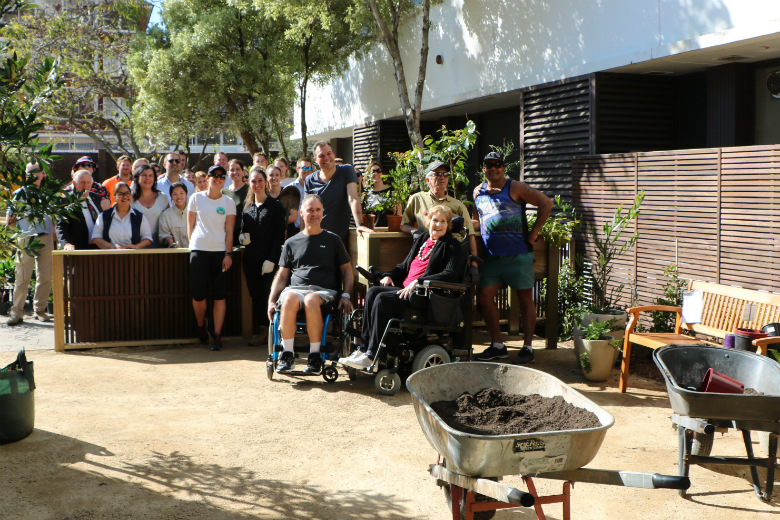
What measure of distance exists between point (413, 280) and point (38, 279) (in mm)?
5613

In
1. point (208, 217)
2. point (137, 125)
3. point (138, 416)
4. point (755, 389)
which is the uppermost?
point (137, 125)

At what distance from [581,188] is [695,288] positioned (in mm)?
3157

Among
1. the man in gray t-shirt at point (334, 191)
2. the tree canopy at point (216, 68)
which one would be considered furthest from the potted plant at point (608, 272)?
the tree canopy at point (216, 68)

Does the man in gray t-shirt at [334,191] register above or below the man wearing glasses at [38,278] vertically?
above

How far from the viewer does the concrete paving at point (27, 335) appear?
837cm

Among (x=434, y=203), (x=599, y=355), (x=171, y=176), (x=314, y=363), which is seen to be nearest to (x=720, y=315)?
(x=599, y=355)

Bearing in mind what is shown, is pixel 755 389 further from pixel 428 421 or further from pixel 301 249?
pixel 301 249

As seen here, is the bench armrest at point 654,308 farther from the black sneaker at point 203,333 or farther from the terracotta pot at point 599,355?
the black sneaker at point 203,333

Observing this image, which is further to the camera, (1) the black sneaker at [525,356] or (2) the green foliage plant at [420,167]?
(2) the green foliage plant at [420,167]

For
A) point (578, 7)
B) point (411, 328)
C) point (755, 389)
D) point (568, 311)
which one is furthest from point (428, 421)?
point (578, 7)

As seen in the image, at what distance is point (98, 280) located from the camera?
27.0ft

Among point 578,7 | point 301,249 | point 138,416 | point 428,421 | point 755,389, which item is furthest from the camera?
point 578,7

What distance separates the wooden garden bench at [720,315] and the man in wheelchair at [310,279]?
2451 millimetres

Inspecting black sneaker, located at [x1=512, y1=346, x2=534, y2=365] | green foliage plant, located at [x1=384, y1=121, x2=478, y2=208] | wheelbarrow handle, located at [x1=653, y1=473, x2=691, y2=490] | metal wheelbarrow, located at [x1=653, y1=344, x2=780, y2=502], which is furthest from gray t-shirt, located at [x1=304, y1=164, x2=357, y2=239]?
wheelbarrow handle, located at [x1=653, y1=473, x2=691, y2=490]
